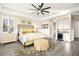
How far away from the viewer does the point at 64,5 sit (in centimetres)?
174

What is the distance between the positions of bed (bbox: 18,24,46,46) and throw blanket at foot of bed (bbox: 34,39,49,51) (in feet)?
0.31

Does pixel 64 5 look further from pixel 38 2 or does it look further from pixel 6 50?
pixel 6 50

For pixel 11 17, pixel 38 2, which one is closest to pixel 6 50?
pixel 11 17


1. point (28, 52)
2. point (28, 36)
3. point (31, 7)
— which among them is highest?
point (31, 7)

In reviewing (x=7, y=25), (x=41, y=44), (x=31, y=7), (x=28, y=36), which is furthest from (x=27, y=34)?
(x=31, y=7)

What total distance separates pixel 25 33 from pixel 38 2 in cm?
75

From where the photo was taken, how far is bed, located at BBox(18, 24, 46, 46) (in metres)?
1.77

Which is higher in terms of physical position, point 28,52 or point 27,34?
point 27,34

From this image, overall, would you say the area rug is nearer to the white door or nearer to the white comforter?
the white comforter

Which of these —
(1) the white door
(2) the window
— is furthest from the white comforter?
(1) the white door

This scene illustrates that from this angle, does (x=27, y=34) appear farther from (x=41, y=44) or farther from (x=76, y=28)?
(x=76, y=28)

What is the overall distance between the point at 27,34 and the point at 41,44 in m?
0.39

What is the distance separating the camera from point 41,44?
1763mm

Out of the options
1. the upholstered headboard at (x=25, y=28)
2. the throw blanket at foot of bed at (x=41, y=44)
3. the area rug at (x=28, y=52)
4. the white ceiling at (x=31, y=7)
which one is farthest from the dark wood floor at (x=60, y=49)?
the white ceiling at (x=31, y=7)
